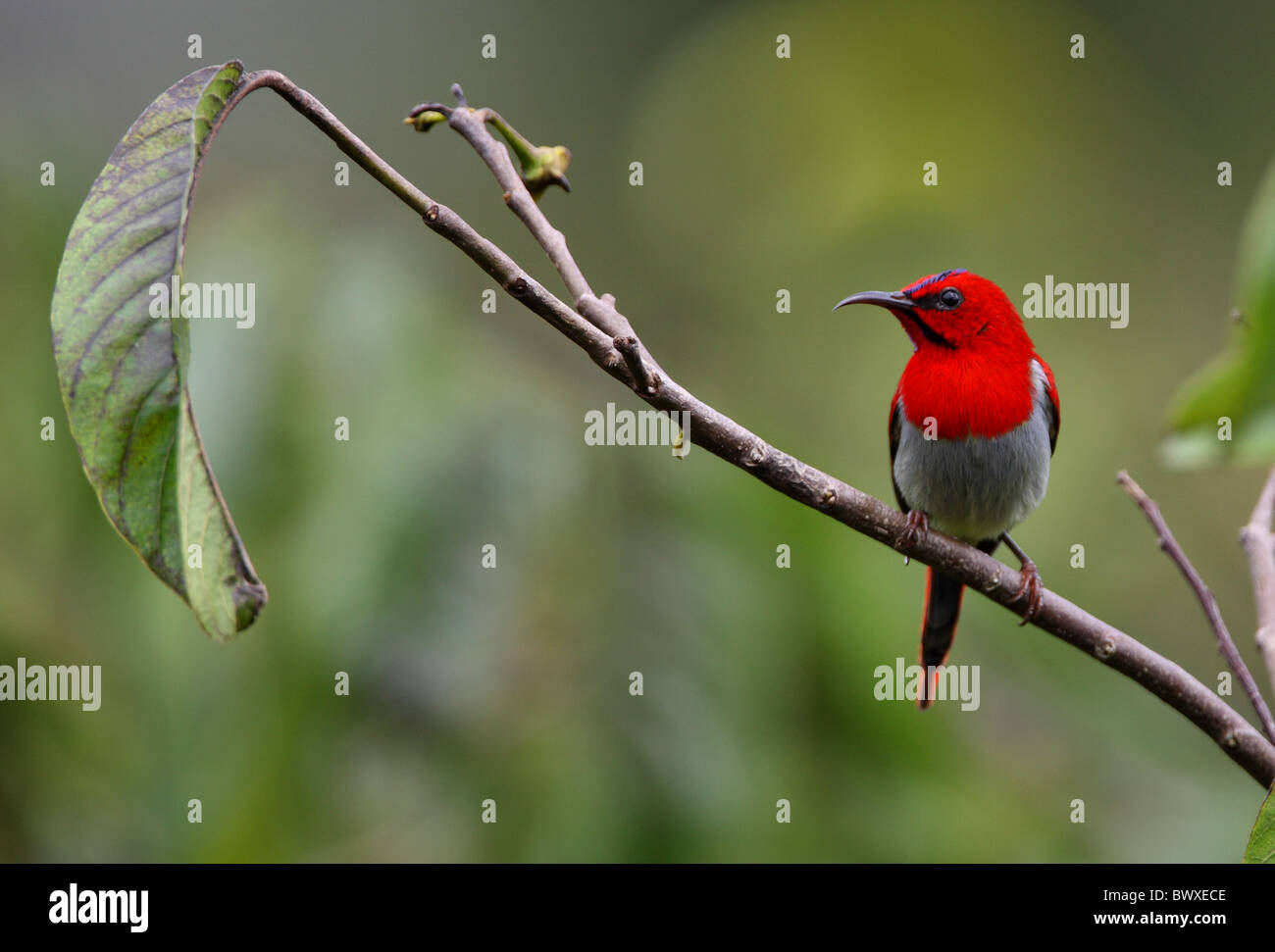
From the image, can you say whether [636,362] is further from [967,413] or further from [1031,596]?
[967,413]

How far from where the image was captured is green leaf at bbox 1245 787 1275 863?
161cm

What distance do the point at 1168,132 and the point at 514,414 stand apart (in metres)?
7.42

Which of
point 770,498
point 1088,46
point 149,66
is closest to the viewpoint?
point 770,498

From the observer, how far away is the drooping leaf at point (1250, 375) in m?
→ 1.17

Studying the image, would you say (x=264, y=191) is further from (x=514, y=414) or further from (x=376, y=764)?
(x=376, y=764)

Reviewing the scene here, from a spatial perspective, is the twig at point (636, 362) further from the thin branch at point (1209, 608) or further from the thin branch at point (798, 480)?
the thin branch at point (1209, 608)

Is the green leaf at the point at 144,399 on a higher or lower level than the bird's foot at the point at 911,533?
higher

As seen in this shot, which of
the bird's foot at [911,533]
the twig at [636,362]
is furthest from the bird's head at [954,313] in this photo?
the twig at [636,362]

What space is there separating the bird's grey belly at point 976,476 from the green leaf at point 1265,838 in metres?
2.09

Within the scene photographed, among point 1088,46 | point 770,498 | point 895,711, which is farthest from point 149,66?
point 1088,46

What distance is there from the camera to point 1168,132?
29.3 feet

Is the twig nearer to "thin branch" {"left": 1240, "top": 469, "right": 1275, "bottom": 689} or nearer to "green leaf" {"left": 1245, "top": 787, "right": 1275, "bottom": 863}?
"green leaf" {"left": 1245, "top": 787, "right": 1275, "bottom": 863}

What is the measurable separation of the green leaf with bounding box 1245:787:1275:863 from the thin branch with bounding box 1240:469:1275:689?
2.15 feet

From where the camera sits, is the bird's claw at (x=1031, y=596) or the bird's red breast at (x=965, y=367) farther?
the bird's red breast at (x=965, y=367)
